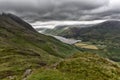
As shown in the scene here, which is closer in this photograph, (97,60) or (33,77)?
(33,77)

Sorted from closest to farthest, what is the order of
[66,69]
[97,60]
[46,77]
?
[46,77] → [66,69] → [97,60]

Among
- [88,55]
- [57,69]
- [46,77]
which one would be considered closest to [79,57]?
[88,55]

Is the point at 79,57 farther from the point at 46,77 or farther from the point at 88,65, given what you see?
the point at 46,77

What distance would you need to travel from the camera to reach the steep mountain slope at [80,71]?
40.8 meters

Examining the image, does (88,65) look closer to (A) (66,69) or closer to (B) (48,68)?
(A) (66,69)

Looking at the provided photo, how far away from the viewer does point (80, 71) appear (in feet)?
139

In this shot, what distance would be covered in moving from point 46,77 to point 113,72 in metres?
11.5

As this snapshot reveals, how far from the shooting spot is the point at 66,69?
43562 millimetres

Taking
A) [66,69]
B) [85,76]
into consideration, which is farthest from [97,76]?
[66,69]

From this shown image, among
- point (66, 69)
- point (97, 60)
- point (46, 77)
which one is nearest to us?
point (46, 77)

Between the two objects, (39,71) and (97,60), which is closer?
(39,71)

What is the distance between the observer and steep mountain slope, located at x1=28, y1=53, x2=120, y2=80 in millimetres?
40812

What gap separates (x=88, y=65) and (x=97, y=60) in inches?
140

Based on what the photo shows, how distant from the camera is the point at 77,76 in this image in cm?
4103
